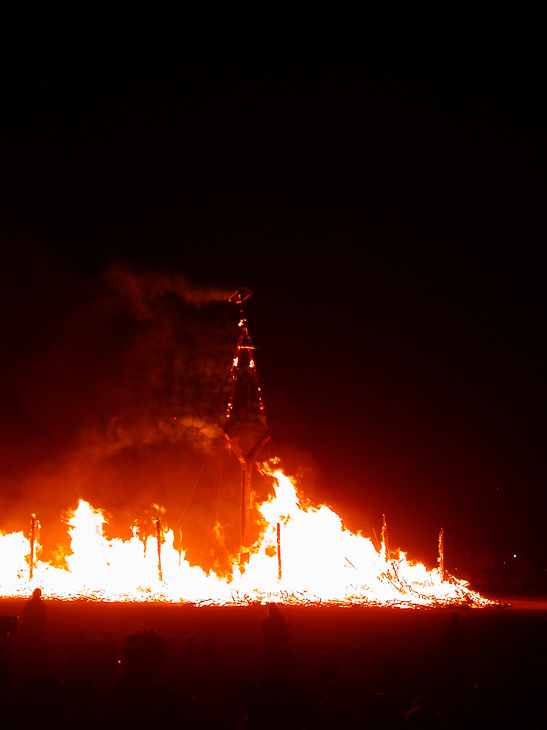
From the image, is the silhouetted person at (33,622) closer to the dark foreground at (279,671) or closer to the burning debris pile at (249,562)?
the dark foreground at (279,671)

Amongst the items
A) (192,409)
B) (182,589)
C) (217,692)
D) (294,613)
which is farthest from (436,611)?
(192,409)

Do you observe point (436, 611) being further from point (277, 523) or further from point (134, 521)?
point (134, 521)

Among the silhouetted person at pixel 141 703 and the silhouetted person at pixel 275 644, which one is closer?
the silhouetted person at pixel 141 703

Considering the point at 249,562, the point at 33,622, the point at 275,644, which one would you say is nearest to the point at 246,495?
the point at 249,562

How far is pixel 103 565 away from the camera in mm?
25719

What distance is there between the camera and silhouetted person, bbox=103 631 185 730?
16.1 feet

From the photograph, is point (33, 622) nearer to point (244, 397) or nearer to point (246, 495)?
point (246, 495)

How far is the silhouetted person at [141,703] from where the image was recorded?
4895 millimetres

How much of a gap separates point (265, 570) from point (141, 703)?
2057cm

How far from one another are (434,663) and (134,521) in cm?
2115

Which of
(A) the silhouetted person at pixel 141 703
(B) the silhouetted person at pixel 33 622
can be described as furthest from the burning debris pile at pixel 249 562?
(A) the silhouetted person at pixel 141 703

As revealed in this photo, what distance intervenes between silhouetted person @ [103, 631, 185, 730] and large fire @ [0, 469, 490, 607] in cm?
1650

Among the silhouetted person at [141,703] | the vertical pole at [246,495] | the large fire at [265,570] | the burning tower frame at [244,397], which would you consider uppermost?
the burning tower frame at [244,397]

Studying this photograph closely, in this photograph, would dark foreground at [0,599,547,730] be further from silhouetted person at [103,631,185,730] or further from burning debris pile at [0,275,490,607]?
burning debris pile at [0,275,490,607]
